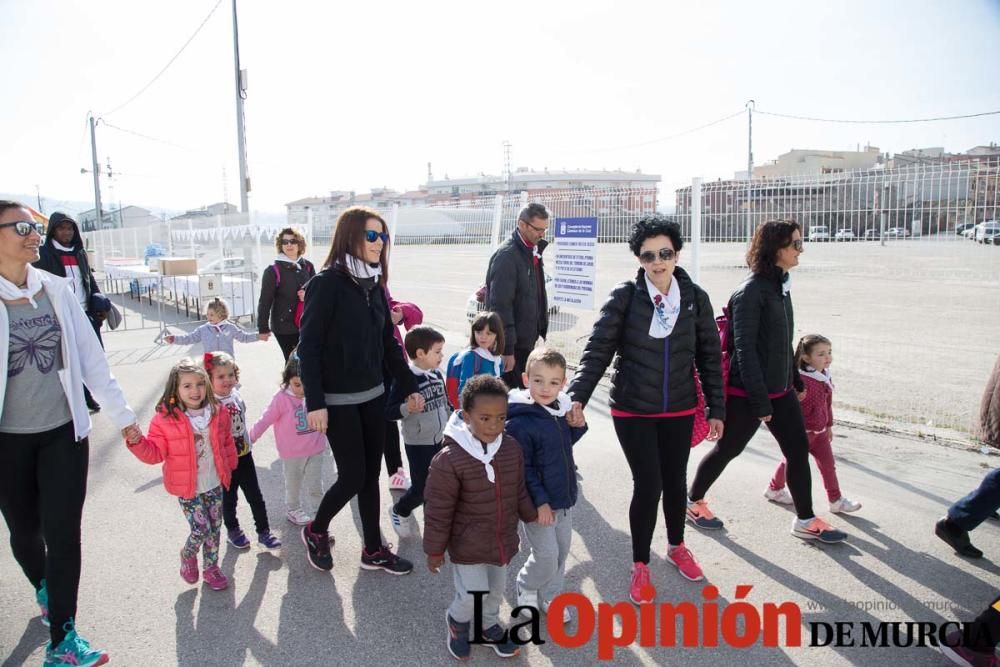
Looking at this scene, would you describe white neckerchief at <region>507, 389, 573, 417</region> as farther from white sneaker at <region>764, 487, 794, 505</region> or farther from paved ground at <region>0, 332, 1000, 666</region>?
A: white sneaker at <region>764, 487, 794, 505</region>

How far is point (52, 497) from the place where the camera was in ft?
9.35

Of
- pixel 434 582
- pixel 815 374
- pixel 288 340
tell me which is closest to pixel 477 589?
pixel 434 582

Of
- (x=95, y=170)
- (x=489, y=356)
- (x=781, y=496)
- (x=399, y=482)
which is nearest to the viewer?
(x=489, y=356)

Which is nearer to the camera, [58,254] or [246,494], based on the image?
[246,494]

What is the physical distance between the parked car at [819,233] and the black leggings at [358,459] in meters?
5.20

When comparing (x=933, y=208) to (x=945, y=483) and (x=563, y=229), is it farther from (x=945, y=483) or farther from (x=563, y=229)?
(x=563, y=229)

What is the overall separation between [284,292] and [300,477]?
2.09m

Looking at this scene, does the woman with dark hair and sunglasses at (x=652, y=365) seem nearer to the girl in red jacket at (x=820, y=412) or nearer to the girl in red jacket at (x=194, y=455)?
the girl in red jacket at (x=820, y=412)

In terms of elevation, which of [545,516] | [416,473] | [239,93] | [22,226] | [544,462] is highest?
[239,93]

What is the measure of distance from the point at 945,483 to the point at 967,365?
458 cm

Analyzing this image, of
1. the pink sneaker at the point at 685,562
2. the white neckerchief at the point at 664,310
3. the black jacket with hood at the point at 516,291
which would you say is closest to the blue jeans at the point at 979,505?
the pink sneaker at the point at 685,562

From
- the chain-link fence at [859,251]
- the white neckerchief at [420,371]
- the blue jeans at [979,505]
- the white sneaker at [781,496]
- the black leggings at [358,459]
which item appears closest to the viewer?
the black leggings at [358,459]

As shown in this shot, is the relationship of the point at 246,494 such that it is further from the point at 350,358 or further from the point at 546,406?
the point at 546,406

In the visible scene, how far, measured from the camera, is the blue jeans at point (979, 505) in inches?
143
